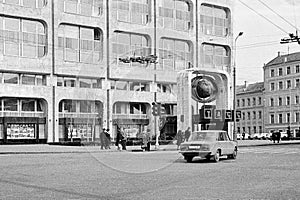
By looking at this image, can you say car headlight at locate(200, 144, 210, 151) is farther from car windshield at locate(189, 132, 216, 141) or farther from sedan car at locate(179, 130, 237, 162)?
car windshield at locate(189, 132, 216, 141)

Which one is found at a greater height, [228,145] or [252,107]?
[252,107]

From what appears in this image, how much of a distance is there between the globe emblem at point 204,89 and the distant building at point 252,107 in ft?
283

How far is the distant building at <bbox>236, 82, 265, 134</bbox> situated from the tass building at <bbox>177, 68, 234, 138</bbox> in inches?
3287

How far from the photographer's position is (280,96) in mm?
122375

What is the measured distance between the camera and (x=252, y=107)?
131 m

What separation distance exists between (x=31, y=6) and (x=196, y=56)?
19.2 meters

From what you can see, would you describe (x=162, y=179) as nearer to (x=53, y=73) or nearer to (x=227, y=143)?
(x=227, y=143)

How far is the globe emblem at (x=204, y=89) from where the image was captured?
135 feet

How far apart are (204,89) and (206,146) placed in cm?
1552

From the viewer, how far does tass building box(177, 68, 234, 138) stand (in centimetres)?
4216

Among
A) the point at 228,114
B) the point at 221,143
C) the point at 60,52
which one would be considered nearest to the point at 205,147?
the point at 221,143

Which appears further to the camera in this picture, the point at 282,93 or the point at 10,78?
the point at 282,93

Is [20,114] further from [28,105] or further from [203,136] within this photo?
[203,136]

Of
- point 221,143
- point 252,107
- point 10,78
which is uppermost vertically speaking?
point 10,78
